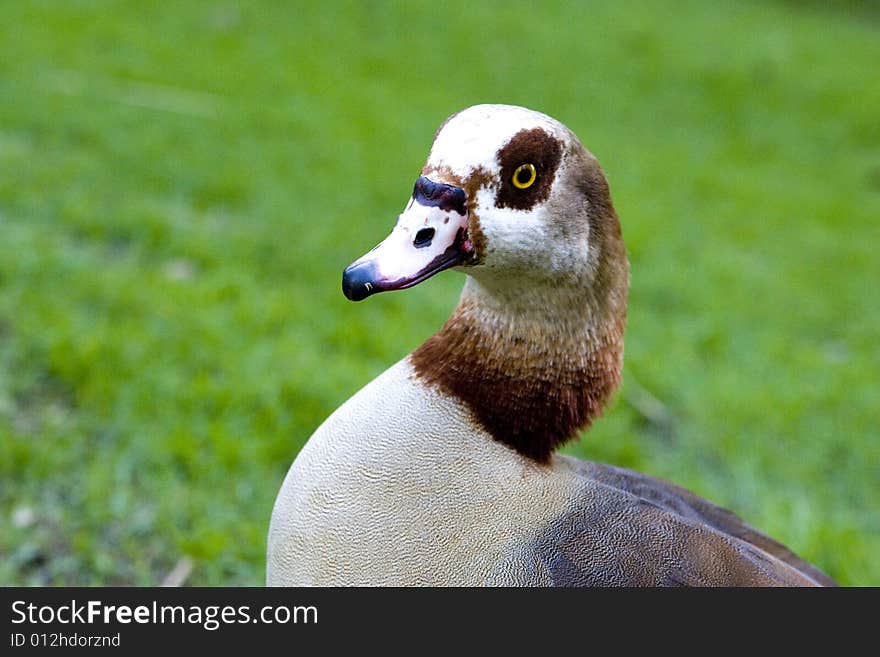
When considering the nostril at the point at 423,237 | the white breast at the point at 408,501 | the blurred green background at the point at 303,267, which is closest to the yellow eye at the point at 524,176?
the nostril at the point at 423,237

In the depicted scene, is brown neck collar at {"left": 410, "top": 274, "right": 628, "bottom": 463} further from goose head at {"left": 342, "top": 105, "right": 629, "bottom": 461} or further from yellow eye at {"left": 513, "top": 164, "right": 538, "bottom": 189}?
yellow eye at {"left": 513, "top": 164, "right": 538, "bottom": 189}

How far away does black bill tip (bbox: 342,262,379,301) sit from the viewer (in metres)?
1.11

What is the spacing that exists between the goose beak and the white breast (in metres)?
0.25

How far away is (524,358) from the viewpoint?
132cm

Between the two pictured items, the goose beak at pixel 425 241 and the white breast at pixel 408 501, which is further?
the white breast at pixel 408 501

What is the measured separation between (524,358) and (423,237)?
0.26m

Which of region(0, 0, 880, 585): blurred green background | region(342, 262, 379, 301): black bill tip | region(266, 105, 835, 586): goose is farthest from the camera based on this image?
region(0, 0, 880, 585): blurred green background

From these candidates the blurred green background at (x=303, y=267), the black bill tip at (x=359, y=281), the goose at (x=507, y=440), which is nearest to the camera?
the black bill tip at (x=359, y=281)

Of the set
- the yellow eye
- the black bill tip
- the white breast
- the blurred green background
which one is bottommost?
the white breast

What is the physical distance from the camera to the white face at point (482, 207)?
1.14 metres

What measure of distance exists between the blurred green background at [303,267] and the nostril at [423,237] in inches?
A: 42.0

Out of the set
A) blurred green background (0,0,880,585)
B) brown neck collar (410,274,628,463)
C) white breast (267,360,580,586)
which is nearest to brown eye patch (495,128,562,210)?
brown neck collar (410,274,628,463)

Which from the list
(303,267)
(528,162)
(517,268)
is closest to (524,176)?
(528,162)

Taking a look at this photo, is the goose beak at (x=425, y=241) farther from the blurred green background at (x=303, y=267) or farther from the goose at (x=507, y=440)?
the blurred green background at (x=303, y=267)
